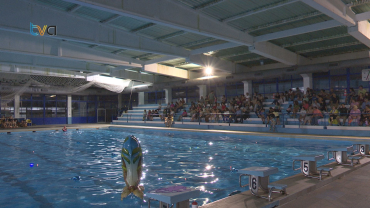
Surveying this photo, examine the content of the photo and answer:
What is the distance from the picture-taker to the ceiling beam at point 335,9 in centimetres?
749

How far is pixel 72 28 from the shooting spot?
10023 mm

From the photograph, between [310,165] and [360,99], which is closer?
[310,165]

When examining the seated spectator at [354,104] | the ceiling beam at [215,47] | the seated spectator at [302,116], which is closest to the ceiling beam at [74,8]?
the ceiling beam at [215,47]

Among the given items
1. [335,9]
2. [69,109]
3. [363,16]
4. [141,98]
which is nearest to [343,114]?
[363,16]

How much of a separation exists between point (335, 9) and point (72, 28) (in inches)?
355

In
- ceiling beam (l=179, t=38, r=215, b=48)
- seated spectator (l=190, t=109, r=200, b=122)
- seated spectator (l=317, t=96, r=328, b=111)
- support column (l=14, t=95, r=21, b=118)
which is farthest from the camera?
support column (l=14, t=95, r=21, b=118)

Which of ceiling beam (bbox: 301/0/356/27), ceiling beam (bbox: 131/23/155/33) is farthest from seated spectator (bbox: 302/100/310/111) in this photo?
ceiling beam (bbox: 131/23/155/33)

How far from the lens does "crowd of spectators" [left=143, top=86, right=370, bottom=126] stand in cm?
1180

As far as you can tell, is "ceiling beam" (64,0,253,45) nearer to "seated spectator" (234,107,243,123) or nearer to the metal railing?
the metal railing

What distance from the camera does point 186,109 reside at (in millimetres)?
20875

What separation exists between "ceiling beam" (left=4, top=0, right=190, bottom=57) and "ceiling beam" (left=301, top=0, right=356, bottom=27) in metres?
7.20

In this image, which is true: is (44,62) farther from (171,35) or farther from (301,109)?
(301,109)

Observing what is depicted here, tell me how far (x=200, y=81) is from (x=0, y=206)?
1660 cm

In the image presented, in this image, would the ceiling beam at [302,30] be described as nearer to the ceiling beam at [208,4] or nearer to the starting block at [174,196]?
the ceiling beam at [208,4]
